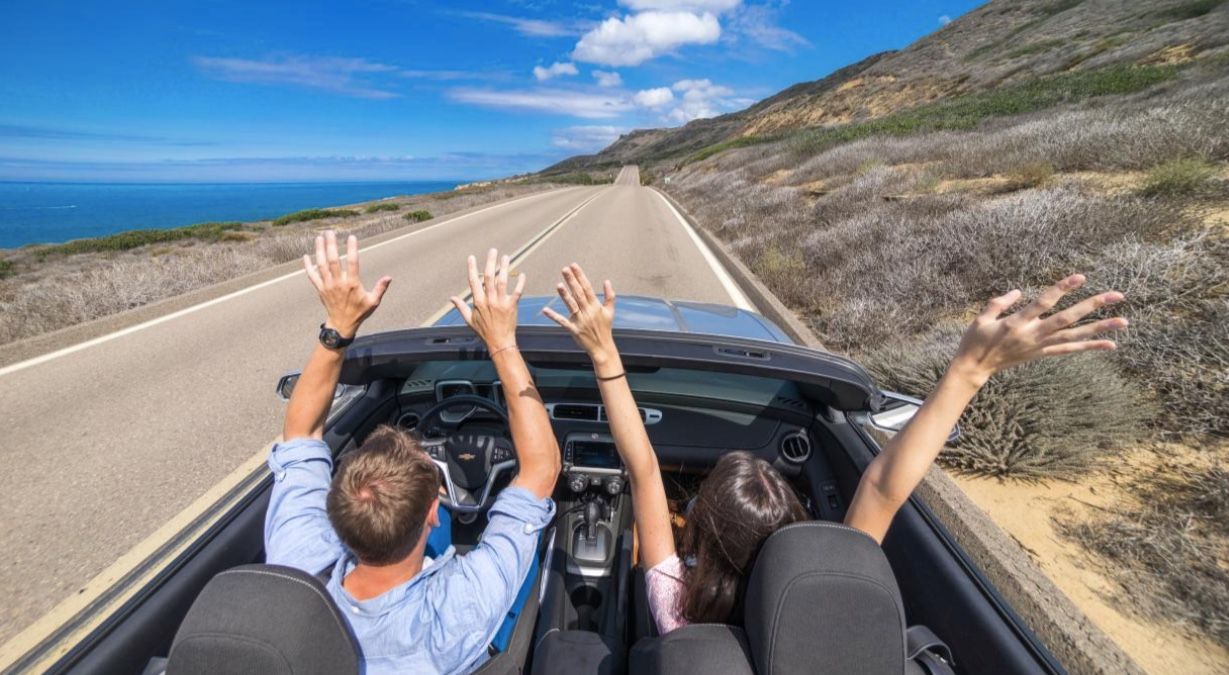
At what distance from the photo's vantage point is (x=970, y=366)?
4.67ft

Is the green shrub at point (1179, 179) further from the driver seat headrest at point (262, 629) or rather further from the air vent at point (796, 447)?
the driver seat headrest at point (262, 629)

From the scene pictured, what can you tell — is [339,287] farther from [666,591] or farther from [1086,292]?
[1086,292]

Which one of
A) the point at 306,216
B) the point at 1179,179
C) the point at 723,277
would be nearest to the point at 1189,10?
the point at 1179,179

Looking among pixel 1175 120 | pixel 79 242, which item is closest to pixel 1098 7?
pixel 1175 120

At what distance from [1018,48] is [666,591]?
48160 mm

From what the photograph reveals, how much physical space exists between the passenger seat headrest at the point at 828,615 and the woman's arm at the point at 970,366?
0.44m

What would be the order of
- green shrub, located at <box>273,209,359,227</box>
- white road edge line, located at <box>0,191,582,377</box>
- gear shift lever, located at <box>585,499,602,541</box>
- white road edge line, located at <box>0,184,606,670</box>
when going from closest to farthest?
gear shift lever, located at <box>585,499,602,541</box>, white road edge line, located at <box>0,184,606,670</box>, white road edge line, located at <box>0,191,582,377</box>, green shrub, located at <box>273,209,359,227</box>

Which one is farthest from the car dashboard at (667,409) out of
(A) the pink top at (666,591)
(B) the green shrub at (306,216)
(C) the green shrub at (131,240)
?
(B) the green shrub at (306,216)

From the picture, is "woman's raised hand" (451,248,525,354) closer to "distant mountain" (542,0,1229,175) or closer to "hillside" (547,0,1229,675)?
"hillside" (547,0,1229,675)

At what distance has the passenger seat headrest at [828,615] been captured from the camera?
A: 111 cm

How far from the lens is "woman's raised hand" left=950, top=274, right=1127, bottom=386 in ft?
4.14

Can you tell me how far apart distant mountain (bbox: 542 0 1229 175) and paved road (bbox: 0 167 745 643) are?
87.6 feet

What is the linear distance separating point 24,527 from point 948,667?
5.20m

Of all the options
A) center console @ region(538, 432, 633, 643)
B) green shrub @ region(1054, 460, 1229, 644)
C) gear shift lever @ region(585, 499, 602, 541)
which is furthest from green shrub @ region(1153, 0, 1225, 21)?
gear shift lever @ region(585, 499, 602, 541)
